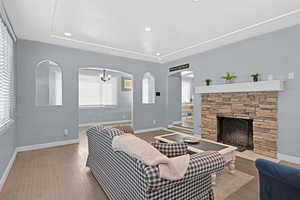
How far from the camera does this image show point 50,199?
192 centimetres

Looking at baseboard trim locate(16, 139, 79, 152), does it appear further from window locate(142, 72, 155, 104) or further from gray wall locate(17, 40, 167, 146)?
window locate(142, 72, 155, 104)

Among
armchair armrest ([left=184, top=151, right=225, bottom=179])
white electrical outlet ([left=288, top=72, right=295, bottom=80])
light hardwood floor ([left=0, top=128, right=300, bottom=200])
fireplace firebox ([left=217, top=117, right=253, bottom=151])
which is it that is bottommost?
light hardwood floor ([left=0, top=128, right=300, bottom=200])

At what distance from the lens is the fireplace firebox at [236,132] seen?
3760 mm

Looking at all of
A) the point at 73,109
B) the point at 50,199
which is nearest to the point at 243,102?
the point at 50,199

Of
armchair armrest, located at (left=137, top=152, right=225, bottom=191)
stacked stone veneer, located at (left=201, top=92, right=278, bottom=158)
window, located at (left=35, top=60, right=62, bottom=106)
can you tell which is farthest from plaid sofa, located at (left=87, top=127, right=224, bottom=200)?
window, located at (left=35, top=60, right=62, bottom=106)

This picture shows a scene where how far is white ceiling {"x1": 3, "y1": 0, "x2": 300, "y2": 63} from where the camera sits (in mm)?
2422

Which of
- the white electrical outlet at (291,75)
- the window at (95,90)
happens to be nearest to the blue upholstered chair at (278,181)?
the white electrical outlet at (291,75)

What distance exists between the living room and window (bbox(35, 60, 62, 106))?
0.03 meters

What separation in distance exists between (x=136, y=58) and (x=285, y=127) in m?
4.59

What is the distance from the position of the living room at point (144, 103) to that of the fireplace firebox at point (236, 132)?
1.1 inches

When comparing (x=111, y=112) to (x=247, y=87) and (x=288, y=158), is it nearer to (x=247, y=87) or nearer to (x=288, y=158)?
(x=247, y=87)

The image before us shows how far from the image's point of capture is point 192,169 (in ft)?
4.30

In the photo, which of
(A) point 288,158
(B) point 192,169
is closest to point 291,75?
(A) point 288,158

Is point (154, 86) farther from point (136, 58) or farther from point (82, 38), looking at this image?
point (82, 38)
